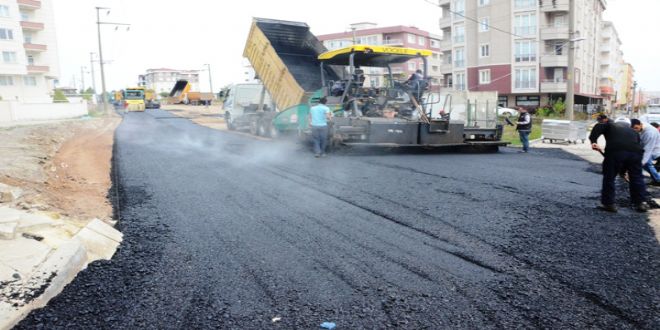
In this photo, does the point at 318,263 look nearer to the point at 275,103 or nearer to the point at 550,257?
the point at 550,257

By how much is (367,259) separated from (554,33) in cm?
4097

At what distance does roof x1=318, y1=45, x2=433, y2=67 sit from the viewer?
38.3 feet

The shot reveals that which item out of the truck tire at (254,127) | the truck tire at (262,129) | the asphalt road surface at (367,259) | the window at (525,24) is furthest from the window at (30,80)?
the asphalt road surface at (367,259)

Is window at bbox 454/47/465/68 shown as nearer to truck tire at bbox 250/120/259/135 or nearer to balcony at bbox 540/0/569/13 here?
balcony at bbox 540/0/569/13

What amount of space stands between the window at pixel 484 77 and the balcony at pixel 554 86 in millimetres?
4428

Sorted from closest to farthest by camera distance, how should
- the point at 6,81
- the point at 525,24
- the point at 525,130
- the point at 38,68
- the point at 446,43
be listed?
the point at 525,130
the point at 525,24
the point at 446,43
the point at 6,81
the point at 38,68

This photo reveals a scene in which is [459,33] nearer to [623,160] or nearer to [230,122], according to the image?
[230,122]

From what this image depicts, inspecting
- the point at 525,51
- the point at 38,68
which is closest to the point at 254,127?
the point at 525,51

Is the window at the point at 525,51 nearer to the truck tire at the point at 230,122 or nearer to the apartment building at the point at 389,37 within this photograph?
the apartment building at the point at 389,37

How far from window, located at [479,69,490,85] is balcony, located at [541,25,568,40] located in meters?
5.14

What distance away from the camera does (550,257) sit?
4.28 m

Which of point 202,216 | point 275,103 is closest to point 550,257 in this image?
point 202,216

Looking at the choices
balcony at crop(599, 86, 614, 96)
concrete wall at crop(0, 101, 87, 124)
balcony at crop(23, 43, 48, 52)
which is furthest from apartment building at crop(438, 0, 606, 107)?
balcony at crop(23, 43, 48, 52)

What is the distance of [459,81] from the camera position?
4466cm
